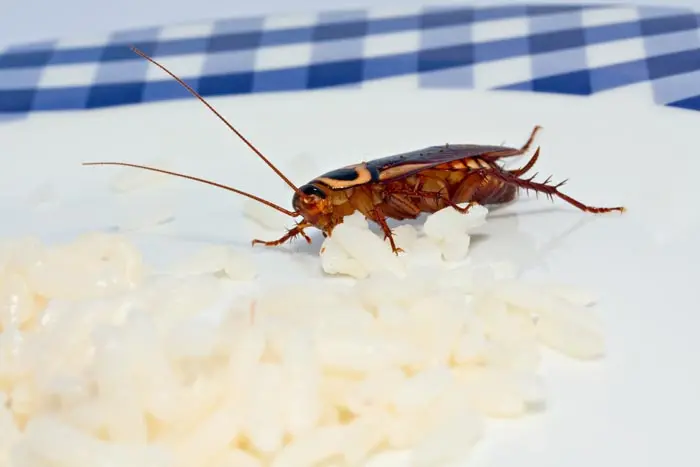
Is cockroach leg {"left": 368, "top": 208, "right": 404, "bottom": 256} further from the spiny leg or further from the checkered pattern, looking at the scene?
the checkered pattern

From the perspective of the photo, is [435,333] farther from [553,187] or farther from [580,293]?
[553,187]

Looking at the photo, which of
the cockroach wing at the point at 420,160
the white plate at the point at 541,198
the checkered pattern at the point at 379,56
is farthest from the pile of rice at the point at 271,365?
the checkered pattern at the point at 379,56

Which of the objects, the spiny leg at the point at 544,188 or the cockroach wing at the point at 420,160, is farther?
the spiny leg at the point at 544,188

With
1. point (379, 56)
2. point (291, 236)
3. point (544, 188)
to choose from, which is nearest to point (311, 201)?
point (291, 236)

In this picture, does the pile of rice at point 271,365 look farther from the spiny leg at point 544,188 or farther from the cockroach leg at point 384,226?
the spiny leg at point 544,188

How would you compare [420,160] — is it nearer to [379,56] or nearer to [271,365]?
[271,365]

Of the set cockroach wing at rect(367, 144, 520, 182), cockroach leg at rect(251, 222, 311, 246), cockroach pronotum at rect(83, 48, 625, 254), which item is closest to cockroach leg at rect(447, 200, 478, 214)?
cockroach pronotum at rect(83, 48, 625, 254)

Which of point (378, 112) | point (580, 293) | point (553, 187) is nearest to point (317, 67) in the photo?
point (378, 112)
